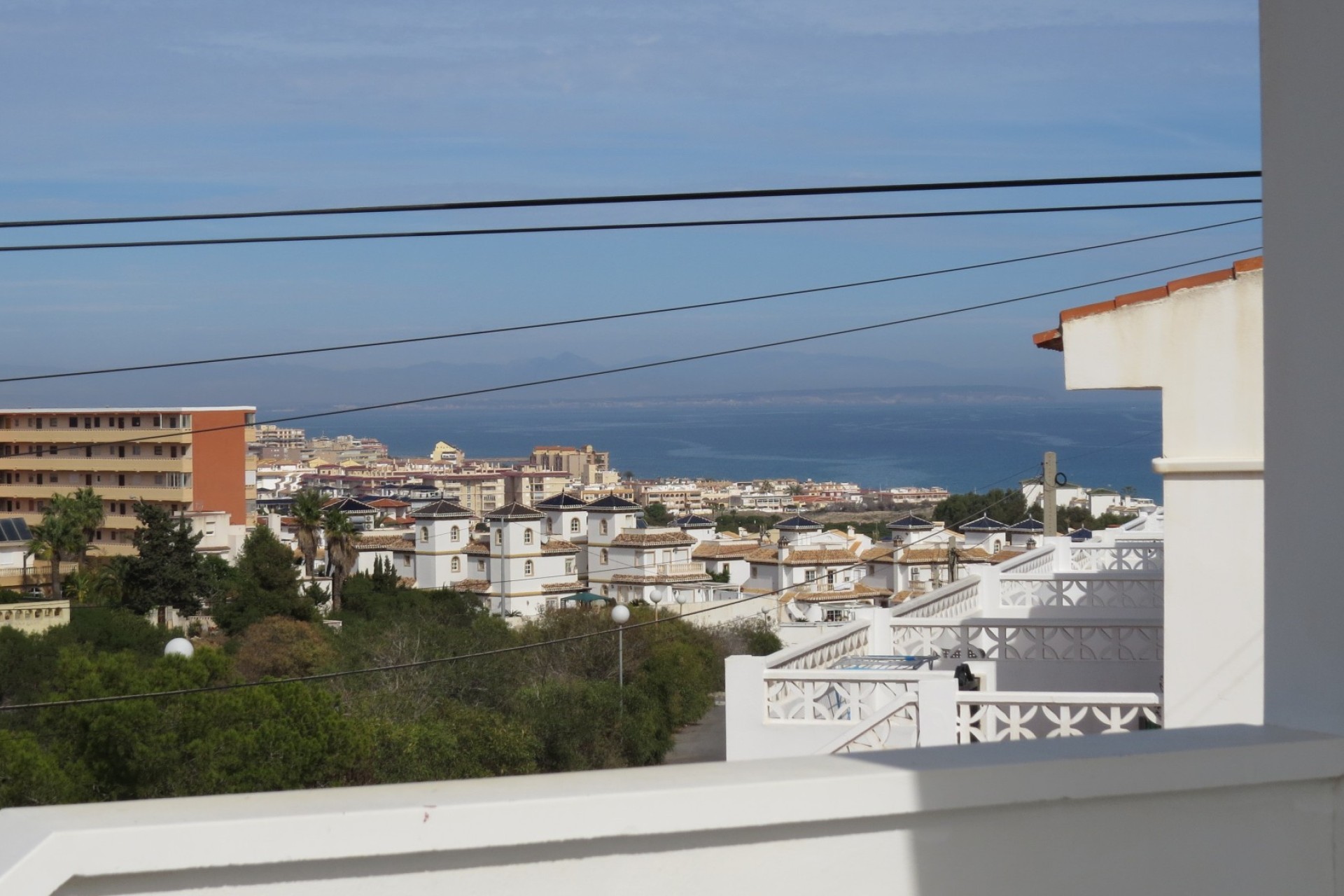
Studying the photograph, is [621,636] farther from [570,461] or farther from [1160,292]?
[570,461]

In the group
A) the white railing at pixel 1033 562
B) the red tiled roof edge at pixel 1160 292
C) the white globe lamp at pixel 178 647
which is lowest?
the white globe lamp at pixel 178 647

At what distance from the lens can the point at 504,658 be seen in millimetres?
37094

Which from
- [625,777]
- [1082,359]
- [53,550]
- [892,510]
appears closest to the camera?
[625,777]

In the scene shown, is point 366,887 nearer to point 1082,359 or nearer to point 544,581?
point 1082,359

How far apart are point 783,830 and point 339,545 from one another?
191 ft

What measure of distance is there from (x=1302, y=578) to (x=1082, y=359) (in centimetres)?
456

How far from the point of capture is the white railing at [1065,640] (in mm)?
8352

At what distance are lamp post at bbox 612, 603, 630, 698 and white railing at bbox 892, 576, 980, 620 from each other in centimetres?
867

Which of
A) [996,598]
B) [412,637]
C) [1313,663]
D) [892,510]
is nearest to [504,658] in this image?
[412,637]

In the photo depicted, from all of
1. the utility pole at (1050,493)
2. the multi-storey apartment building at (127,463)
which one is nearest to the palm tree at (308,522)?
the multi-storey apartment building at (127,463)

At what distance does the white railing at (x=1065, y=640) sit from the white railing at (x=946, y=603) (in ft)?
1.88

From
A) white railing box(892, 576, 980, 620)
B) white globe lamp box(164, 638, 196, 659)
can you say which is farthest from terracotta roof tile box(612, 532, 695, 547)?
white railing box(892, 576, 980, 620)

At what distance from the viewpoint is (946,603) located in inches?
404

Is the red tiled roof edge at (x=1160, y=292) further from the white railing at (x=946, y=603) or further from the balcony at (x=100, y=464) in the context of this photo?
the balcony at (x=100, y=464)
